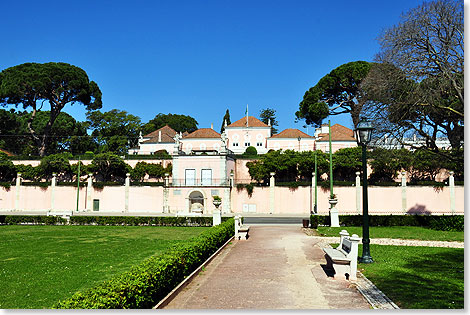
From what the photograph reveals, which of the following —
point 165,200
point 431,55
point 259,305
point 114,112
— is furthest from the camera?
point 114,112

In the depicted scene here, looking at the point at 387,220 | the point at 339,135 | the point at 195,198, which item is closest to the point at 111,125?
the point at 195,198

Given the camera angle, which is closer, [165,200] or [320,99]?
[165,200]

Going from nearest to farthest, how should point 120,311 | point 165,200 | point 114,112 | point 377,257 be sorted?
point 120,311
point 377,257
point 165,200
point 114,112

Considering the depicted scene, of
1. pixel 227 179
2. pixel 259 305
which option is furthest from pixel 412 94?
pixel 227 179

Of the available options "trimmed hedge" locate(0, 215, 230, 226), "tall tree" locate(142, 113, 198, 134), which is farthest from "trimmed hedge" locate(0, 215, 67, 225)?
"tall tree" locate(142, 113, 198, 134)

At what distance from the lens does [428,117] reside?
70.3ft

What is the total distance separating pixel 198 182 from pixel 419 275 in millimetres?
35834

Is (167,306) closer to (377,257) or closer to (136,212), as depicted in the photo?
(377,257)

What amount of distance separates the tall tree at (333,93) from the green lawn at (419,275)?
34.6 m

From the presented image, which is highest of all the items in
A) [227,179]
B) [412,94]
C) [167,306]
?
[412,94]

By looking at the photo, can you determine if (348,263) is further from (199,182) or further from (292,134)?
(292,134)

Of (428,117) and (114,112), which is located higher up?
(114,112)

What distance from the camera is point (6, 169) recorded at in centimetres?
4750

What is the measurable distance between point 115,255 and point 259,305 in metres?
7.52
